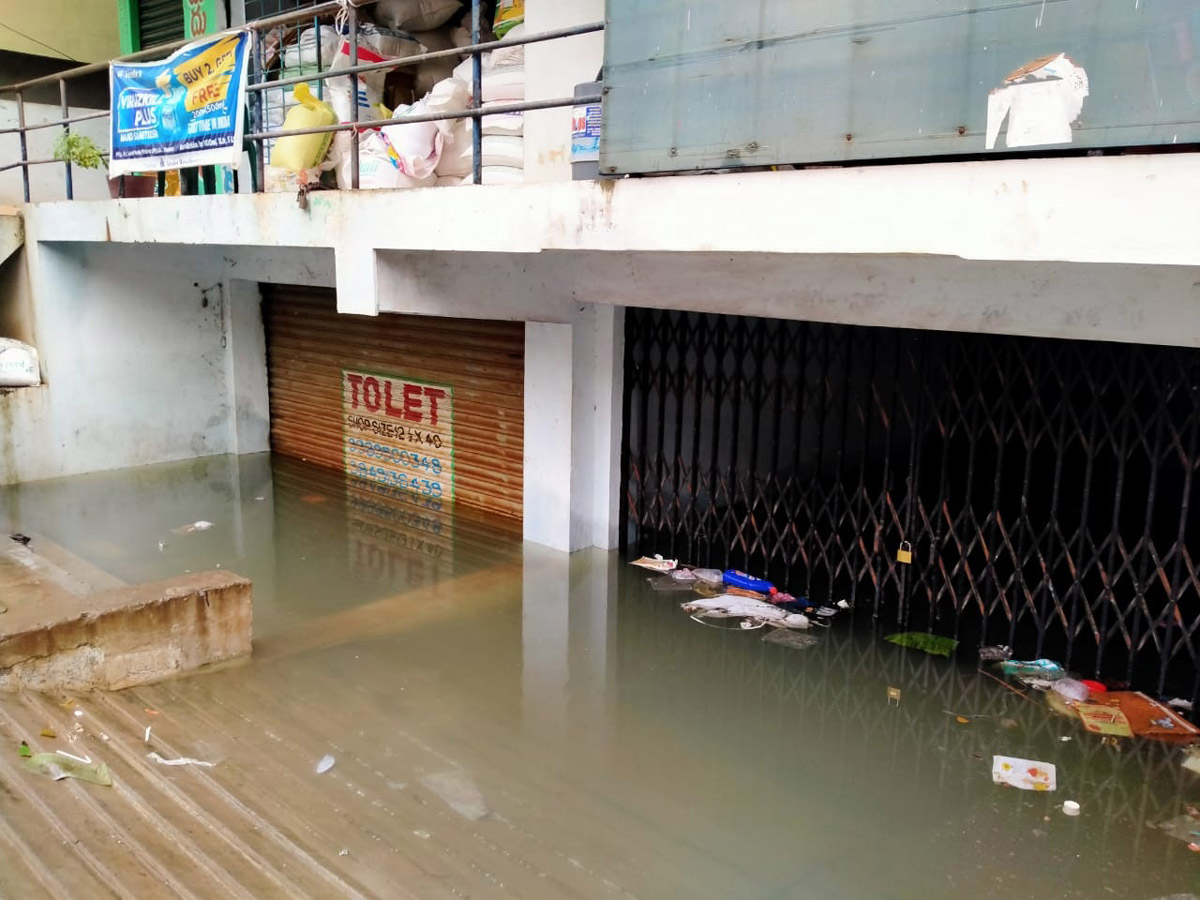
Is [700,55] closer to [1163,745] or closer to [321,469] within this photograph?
[1163,745]

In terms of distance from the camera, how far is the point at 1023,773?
14.3ft

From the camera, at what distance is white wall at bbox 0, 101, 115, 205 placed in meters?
11.2

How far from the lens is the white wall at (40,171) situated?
36.6ft

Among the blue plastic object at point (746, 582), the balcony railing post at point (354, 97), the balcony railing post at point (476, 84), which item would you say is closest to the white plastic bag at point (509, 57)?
the balcony railing post at point (354, 97)

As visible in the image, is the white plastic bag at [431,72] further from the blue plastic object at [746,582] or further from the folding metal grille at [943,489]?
the blue plastic object at [746,582]

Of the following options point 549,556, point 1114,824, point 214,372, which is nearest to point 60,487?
point 214,372

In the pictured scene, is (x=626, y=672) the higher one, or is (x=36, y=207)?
(x=36, y=207)

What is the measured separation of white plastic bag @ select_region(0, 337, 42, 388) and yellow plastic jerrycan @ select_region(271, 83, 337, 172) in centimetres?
422

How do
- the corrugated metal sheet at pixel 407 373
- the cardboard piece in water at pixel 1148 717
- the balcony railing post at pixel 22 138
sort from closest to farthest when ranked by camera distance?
the cardboard piece in water at pixel 1148 717 < the corrugated metal sheet at pixel 407 373 < the balcony railing post at pixel 22 138

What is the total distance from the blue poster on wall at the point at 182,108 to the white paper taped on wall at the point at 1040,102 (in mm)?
5527

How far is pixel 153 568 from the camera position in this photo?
22.7 ft

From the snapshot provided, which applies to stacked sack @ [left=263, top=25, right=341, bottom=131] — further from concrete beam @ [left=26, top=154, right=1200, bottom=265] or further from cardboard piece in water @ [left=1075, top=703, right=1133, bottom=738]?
cardboard piece in water @ [left=1075, top=703, right=1133, bottom=738]

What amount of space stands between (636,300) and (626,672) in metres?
2.52

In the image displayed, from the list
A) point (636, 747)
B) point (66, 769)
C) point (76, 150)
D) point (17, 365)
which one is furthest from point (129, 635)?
point (76, 150)
